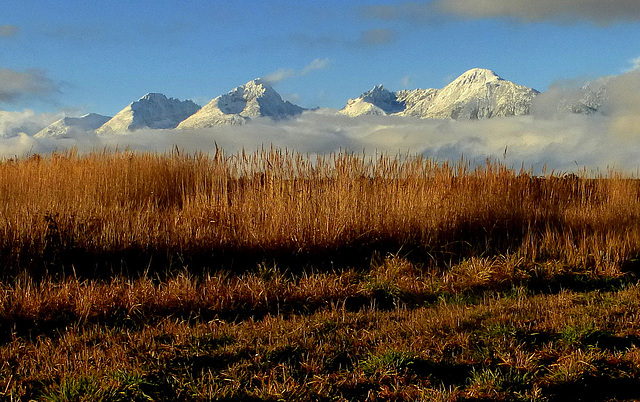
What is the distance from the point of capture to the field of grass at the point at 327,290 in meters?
3.18

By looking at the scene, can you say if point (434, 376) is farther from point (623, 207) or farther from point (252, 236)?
point (623, 207)

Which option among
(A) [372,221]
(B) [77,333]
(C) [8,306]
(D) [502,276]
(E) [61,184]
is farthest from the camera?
(E) [61,184]

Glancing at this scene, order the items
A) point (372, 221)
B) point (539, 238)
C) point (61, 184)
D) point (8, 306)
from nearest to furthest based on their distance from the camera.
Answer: point (8, 306) < point (372, 221) < point (539, 238) < point (61, 184)

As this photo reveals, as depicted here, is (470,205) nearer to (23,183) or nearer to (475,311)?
(475,311)

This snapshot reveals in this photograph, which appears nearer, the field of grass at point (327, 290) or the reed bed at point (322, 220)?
the field of grass at point (327, 290)

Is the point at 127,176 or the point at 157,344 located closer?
the point at 157,344

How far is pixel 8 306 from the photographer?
177 inches

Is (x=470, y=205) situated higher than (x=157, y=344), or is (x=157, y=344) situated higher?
(x=470, y=205)

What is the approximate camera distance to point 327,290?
5117 millimetres

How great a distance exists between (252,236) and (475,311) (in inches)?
105

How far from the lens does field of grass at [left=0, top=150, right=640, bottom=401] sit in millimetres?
3184

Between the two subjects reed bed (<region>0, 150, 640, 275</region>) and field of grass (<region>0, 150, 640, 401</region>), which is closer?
field of grass (<region>0, 150, 640, 401</region>)

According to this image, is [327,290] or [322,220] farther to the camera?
[322,220]

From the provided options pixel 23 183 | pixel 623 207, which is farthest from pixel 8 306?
pixel 623 207
